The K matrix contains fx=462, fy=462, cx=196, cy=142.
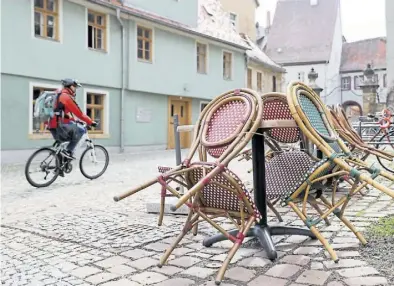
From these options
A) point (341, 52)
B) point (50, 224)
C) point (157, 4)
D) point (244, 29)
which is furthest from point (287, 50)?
point (50, 224)

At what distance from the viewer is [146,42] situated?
685 inches

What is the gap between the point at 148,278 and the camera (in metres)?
2.76

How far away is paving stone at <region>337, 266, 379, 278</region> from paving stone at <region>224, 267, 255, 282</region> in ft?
1.72

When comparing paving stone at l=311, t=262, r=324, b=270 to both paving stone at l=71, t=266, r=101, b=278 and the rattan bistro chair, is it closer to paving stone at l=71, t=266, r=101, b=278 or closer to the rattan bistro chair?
the rattan bistro chair

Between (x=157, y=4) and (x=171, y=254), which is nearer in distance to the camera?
Result: (x=171, y=254)

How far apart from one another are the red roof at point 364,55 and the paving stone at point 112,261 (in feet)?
152

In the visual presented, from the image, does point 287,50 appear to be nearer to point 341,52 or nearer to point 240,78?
point 341,52

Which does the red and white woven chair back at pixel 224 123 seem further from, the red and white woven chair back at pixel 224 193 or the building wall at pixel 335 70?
the building wall at pixel 335 70

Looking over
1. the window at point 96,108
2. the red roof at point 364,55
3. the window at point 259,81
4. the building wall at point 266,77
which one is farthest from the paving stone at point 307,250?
the red roof at point 364,55

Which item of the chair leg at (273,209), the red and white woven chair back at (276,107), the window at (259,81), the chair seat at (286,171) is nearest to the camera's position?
the chair seat at (286,171)

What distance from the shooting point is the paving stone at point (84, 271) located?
113 inches

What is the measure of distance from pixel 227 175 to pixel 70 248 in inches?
59.9

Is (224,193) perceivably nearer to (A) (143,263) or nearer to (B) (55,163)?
(A) (143,263)

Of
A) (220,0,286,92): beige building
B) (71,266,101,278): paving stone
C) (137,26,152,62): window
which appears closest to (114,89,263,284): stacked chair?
(71,266,101,278): paving stone
